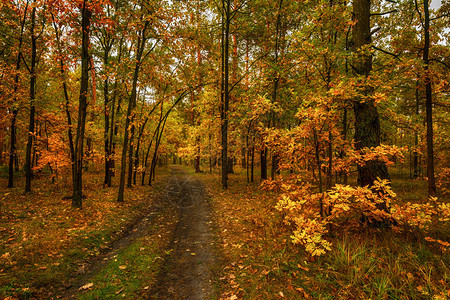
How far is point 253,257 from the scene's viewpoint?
17.0 ft

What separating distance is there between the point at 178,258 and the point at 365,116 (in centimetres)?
700

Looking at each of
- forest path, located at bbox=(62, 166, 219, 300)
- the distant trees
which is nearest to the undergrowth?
forest path, located at bbox=(62, 166, 219, 300)

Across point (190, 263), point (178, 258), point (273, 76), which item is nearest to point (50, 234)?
point (178, 258)

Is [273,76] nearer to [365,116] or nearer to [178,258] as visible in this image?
[365,116]

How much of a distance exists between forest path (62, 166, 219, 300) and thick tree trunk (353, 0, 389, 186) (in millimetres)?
5185

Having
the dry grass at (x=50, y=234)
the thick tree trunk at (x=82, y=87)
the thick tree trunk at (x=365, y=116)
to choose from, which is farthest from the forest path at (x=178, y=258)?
the thick tree trunk at (x=365, y=116)

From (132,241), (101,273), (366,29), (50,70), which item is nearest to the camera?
(101,273)

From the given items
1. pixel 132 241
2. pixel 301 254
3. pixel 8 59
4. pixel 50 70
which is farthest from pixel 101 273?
pixel 8 59

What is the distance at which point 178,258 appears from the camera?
5.52 m

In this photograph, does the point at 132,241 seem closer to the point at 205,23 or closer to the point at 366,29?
the point at 366,29

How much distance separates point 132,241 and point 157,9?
11.7 m

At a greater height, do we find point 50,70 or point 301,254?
point 50,70

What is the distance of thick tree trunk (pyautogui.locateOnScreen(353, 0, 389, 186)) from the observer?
5410mm

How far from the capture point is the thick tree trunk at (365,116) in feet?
17.7
